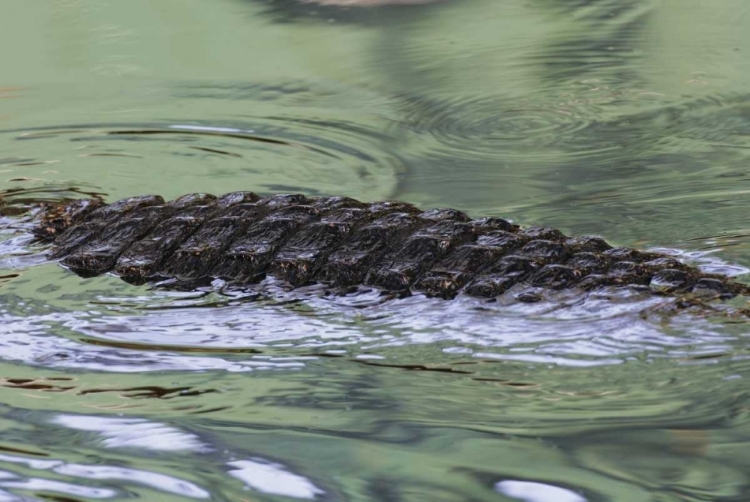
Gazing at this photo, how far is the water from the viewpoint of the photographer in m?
1.51

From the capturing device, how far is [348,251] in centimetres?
210

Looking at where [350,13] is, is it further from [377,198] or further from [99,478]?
[99,478]

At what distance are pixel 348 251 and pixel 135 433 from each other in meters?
0.60

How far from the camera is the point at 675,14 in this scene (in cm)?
468

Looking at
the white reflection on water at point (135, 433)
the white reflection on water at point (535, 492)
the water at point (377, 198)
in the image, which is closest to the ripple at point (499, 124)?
the water at point (377, 198)

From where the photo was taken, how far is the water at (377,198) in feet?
4.97

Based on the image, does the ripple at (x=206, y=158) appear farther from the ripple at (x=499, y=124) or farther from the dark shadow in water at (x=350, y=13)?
the dark shadow in water at (x=350, y=13)

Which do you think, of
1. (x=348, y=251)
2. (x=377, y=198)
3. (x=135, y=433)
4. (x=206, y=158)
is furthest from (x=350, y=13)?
(x=135, y=433)

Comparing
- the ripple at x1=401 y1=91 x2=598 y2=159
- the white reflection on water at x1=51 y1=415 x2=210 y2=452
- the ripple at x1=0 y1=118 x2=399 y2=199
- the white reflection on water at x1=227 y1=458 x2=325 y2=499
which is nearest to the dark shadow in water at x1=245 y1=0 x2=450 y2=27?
the ripple at x1=401 y1=91 x2=598 y2=159

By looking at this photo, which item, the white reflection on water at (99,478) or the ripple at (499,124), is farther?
the ripple at (499,124)

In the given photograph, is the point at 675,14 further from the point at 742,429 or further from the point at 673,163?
the point at 742,429

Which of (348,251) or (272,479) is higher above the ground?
(348,251)

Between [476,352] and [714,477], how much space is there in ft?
1.64

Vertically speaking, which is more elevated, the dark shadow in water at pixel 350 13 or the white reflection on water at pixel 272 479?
the dark shadow in water at pixel 350 13
